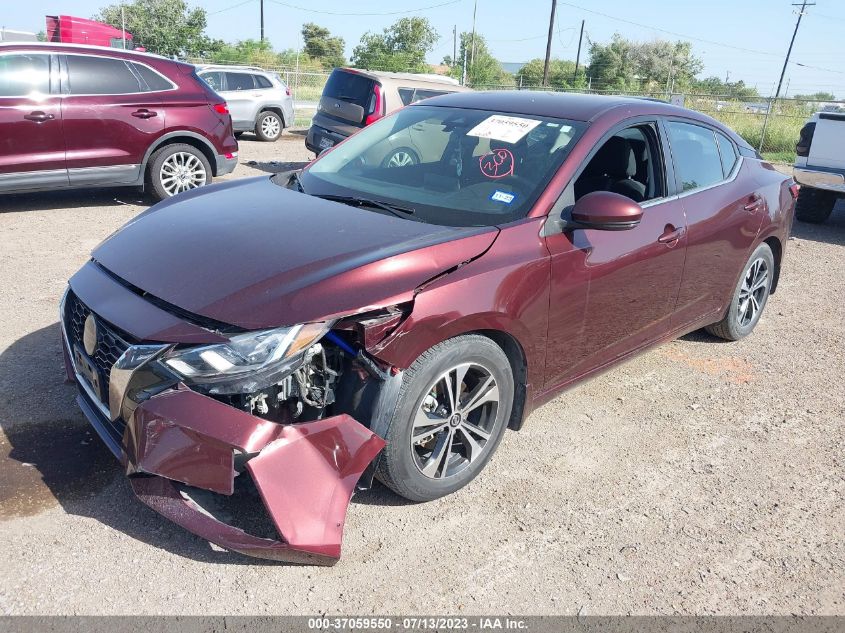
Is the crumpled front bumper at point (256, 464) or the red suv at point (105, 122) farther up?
the red suv at point (105, 122)

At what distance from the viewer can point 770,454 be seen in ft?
12.7

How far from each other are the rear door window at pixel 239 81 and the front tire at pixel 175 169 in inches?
294

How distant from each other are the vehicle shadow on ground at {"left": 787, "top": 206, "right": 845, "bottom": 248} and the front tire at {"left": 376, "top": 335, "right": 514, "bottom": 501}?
26.0 feet

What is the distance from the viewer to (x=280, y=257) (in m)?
2.93

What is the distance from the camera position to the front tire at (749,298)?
5.11 meters

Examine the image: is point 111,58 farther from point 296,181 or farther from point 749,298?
point 749,298

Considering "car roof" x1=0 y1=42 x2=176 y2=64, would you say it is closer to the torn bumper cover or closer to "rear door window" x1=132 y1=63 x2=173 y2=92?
"rear door window" x1=132 y1=63 x2=173 y2=92

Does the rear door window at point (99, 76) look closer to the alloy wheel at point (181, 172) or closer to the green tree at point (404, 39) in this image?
the alloy wheel at point (181, 172)

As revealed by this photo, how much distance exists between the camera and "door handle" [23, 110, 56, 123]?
732 cm

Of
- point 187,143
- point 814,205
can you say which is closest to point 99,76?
point 187,143

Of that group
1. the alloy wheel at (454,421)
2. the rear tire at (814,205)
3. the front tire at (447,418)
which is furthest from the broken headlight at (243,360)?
the rear tire at (814,205)

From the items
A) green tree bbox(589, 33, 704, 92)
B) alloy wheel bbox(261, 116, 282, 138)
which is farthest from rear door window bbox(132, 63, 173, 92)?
green tree bbox(589, 33, 704, 92)

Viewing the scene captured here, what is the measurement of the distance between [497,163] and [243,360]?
1.80 m

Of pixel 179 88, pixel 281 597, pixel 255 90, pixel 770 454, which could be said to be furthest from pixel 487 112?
pixel 255 90
